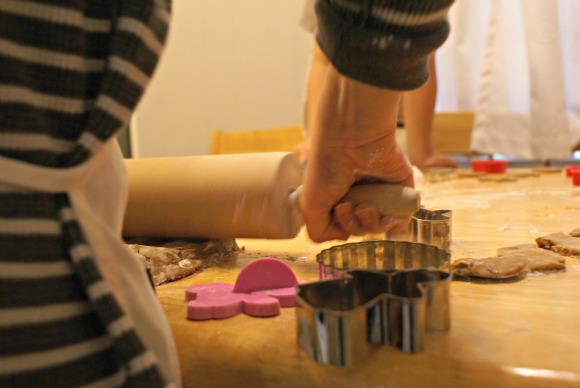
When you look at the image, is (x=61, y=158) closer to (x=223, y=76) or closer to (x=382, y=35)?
(x=382, y=35)

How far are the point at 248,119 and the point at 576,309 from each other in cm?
230

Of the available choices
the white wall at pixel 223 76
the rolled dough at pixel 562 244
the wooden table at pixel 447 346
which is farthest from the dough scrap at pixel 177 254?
the white wall at pixel 223 76

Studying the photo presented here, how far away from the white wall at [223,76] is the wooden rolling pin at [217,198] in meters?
1.91

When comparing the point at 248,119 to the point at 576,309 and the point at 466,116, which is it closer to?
the point at 466,116

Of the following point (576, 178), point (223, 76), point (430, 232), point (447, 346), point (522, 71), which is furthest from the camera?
point (223, 76)

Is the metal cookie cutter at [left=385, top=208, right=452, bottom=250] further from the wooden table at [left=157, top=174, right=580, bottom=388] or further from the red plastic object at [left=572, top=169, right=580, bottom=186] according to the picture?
the red plastic object at [left=572, top=169, right=580, bottom=186]

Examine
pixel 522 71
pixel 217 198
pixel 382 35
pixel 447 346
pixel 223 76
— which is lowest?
pixel 447 346

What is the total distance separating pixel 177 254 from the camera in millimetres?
676

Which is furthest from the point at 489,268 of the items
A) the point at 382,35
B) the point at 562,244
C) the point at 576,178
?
the point at 576,178

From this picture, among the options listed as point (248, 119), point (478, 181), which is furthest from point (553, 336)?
point (248, 119)

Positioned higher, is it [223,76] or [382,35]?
[223,76]

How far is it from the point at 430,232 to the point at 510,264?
0.11m

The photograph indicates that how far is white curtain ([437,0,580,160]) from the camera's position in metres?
1.99

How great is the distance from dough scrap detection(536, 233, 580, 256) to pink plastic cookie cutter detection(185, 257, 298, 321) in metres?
0.35
